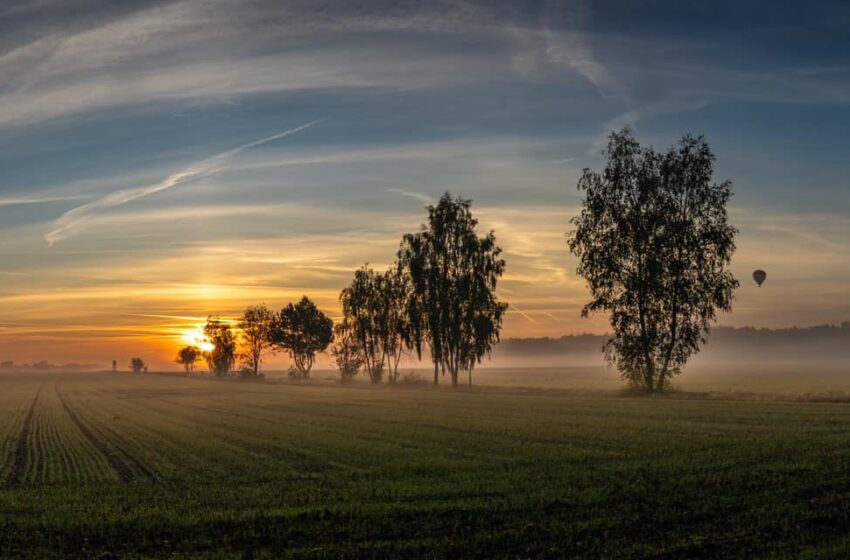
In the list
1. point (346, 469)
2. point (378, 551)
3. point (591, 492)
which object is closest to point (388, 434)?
point (346, 469)

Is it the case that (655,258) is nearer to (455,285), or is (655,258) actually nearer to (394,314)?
(455,285)

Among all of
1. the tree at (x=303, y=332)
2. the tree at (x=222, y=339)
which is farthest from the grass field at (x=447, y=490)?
the tree at (x=222, y=339)

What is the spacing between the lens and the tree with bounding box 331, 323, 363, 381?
422 ft

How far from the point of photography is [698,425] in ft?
109

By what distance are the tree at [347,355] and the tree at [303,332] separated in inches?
688

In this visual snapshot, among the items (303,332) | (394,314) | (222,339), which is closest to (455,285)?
(394,314)

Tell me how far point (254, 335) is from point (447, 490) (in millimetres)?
157106

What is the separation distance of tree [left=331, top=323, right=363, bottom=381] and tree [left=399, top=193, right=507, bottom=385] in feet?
138

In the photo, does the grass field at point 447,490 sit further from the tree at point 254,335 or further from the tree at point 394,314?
the tree at point 254,335

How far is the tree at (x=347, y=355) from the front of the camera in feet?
422

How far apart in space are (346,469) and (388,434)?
1002 cm

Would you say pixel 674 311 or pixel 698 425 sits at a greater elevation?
pixel 674 311

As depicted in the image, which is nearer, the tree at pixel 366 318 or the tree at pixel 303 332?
the tree at pixel 366 318

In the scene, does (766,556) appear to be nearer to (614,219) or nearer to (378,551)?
(378,551)
